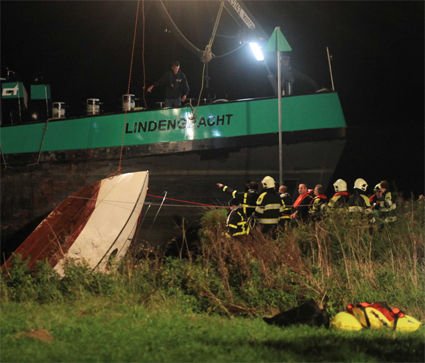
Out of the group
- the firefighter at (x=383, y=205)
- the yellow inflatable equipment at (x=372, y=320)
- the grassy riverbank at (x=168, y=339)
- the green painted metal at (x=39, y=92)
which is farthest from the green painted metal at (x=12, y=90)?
the yellow inflatable equipment at (x=372, y=320)

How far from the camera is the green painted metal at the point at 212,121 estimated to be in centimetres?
1026

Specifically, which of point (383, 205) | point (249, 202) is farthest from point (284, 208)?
point (383, 205)

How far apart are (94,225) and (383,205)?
3.94 m

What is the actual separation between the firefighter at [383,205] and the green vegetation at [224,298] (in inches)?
14.9

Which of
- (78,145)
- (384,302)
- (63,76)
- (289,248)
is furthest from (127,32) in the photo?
(384,302)

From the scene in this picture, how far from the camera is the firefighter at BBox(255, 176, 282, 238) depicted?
8219 millimetres

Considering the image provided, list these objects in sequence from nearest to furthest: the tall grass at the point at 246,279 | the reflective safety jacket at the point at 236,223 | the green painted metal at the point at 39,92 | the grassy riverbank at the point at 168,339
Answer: the grassy riverbank at the point at 168,339 → the tall grass at the point at 246,279 → the reflective safety jacket at the point at 236,223 → the green painted metal at the point at 39,92

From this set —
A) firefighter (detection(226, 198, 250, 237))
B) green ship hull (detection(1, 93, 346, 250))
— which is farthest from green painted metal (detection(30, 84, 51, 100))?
firefighter (detection(226, 198, 250, 237))

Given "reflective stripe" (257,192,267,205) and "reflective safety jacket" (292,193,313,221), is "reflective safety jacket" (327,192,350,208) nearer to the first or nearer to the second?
"reflective safety jacket" (292,193,313,221)

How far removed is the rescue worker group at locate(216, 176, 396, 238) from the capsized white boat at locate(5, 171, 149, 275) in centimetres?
137

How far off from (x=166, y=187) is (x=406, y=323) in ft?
19.2

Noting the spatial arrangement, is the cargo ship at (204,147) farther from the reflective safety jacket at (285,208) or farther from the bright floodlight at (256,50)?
the reflective safety jacket at (285,208)

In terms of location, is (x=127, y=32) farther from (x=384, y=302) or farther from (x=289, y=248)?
(x=384, y=302)

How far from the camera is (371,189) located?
37.9 ft
